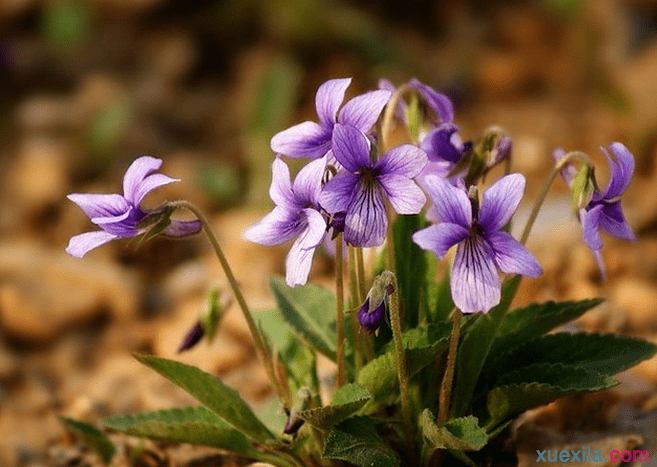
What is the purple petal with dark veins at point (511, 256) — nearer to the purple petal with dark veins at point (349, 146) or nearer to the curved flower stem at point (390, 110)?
the purple petal with dark veins at point (349, 146)

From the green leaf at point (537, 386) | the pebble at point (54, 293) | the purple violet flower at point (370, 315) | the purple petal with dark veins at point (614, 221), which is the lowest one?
the green leaf at point (537, 386)

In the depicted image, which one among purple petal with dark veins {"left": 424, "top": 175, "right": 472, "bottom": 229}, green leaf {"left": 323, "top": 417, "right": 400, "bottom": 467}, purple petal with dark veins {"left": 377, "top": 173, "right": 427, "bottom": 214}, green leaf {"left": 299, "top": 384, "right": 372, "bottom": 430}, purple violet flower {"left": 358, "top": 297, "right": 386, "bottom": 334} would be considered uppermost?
purple petal with dark veins {"left": 377, "top": 173, "right": 427, "bottom": 214}

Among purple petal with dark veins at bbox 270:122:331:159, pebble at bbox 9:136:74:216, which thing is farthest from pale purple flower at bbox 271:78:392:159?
pebble at bbox 9:136:74:216

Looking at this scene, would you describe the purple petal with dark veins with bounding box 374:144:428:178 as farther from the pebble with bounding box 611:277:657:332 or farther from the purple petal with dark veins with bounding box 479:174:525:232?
the pebble with bounding box 611:277:657:332

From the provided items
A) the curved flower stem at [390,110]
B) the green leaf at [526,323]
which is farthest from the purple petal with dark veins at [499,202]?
the green leaf at [526,323]

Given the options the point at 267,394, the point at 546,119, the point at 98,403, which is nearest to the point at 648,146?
the point at 546,119

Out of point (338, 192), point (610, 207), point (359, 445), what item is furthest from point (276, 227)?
point (610, 207)
